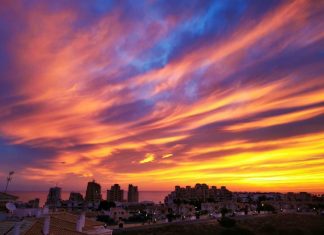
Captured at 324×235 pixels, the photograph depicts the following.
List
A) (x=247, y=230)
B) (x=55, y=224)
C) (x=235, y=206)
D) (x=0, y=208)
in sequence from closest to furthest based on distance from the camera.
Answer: (x=55, y=224) → (x=0, y=208) → (x=247, y=230) → (x=235, y=206)

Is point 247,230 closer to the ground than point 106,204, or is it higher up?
closer to the ground

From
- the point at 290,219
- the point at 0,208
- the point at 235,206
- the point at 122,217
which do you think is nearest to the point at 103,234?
the point at 0,208

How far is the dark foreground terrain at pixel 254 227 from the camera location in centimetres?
7472

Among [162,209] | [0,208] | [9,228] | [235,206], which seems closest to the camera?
[9,228]

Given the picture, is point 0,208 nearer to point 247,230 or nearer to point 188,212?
point 247,230

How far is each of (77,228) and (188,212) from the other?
339 ft

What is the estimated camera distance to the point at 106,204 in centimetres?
13788

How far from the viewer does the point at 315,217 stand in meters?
113

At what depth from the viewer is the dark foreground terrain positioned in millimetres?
74719

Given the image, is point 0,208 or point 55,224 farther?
point 0,208

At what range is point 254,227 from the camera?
9275 cm

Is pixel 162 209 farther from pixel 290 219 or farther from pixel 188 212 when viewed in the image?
pixel 290 219

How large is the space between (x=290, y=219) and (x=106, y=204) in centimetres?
7051

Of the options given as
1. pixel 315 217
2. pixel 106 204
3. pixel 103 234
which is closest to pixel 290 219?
pixel 315 217
